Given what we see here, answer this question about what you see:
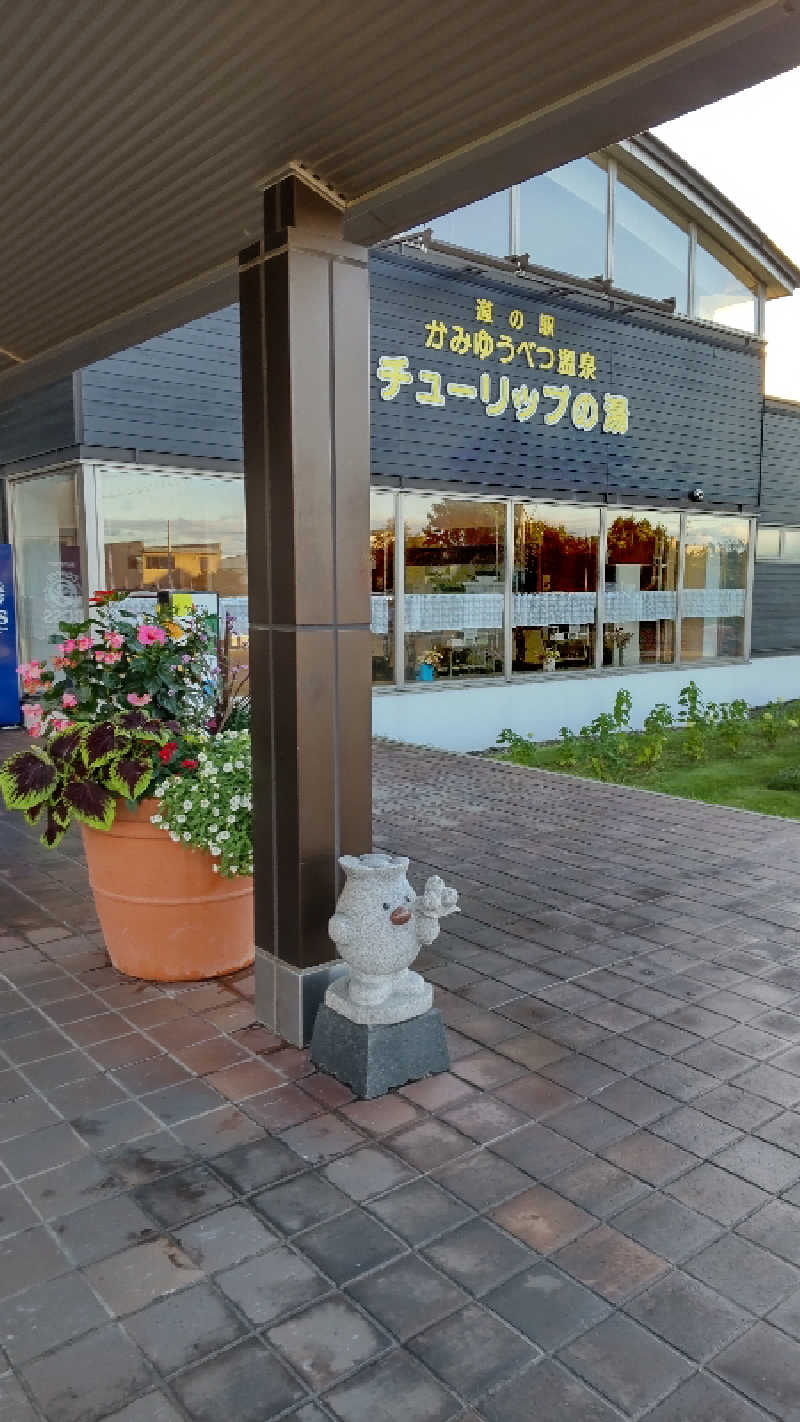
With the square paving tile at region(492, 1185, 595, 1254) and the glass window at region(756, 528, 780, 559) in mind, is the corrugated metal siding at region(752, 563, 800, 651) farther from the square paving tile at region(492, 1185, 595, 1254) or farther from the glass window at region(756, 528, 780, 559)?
the square paving tile at region(492, 1185, 595, 1254)

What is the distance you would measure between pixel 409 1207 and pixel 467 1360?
53 cm

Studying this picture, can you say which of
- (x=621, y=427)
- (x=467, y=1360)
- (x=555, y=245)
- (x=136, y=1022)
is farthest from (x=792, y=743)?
(x=467, y=1360)

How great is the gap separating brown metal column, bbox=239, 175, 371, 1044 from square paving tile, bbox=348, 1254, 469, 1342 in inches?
45.5

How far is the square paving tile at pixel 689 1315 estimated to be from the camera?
2.13 m

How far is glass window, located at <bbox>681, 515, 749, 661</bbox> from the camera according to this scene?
13.7 metres

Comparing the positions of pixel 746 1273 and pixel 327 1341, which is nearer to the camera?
pixel 327 1341

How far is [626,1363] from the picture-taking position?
6.79 ft

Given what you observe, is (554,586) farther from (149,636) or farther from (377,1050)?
(377,1050)

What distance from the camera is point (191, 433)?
8750 mm

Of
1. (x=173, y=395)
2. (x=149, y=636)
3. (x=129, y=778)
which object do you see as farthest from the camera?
(x=173, y=395)

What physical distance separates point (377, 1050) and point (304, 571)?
61.0 inches

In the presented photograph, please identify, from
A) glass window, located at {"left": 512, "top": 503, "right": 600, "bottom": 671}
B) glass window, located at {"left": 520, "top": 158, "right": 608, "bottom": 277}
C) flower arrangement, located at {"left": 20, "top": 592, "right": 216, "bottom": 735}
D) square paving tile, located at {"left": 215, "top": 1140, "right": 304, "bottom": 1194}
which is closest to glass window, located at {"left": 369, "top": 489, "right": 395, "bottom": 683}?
Answer: glass window, located at {"left": 512, "top": 503, "right": 600, "bottom": 671}

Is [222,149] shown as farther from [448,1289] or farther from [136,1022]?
[448,1289]

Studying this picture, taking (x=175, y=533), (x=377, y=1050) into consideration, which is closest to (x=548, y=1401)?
(x=377, y=1050)
